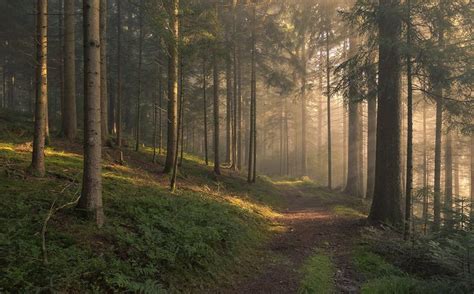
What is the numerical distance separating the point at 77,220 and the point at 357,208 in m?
14.9

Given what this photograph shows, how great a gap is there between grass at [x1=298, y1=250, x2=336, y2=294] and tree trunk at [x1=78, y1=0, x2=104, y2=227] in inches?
169

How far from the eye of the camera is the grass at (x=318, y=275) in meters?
6.90

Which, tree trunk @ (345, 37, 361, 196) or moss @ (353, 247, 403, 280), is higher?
tree trunk @ (345, 37, 361, 196)

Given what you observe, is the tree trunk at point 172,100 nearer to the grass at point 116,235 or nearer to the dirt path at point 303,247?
the grass at point 116,235

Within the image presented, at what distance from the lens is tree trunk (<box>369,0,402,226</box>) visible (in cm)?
1183

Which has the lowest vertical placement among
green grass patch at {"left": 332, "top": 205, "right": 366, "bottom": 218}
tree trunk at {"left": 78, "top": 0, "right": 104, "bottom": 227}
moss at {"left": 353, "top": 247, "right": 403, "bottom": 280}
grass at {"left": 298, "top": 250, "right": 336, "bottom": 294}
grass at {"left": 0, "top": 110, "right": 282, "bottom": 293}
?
green grass patch at {"left": 332, "top": 205, "right": 366, "bottom": 218}

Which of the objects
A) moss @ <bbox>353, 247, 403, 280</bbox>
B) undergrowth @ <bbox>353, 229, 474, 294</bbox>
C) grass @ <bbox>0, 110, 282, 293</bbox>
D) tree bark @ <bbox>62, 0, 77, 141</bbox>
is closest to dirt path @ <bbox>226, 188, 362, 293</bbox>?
moss @ <bbox>353, 247, 403, 280</bbox>

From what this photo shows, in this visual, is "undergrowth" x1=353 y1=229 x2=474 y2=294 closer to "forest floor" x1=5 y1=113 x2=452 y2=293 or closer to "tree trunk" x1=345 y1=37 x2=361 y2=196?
"forest floor" x1=5 y1=113 x2=452 y2=293

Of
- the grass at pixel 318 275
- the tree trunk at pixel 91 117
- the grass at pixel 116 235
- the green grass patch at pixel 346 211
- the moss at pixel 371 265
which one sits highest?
the tree trunk at pixel 91 117

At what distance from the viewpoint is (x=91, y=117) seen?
6418 mm

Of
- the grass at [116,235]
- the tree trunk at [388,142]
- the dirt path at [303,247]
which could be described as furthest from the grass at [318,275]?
the tree trunk at [388,142]

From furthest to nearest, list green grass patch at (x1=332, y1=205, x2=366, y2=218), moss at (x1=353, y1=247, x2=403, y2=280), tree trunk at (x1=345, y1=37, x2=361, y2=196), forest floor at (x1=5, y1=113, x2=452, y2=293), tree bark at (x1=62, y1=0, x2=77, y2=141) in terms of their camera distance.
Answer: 1. tree trunk at (x1=345, y1=37, x2=361, y2=196)
2. green grass patch at (x1=332, y1=205, x2=366, y2=218)
3. tree bark at (x1=62, y1=0, x2=77, y2=141)
4. moss at (x1=353, y1=247, x2=403, y2=280)
5. forest floor at (x1=5, y1=113, x2=452, y2=293)

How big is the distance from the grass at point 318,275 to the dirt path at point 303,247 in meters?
0.14

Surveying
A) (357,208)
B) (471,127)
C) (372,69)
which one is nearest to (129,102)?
(357,208)
